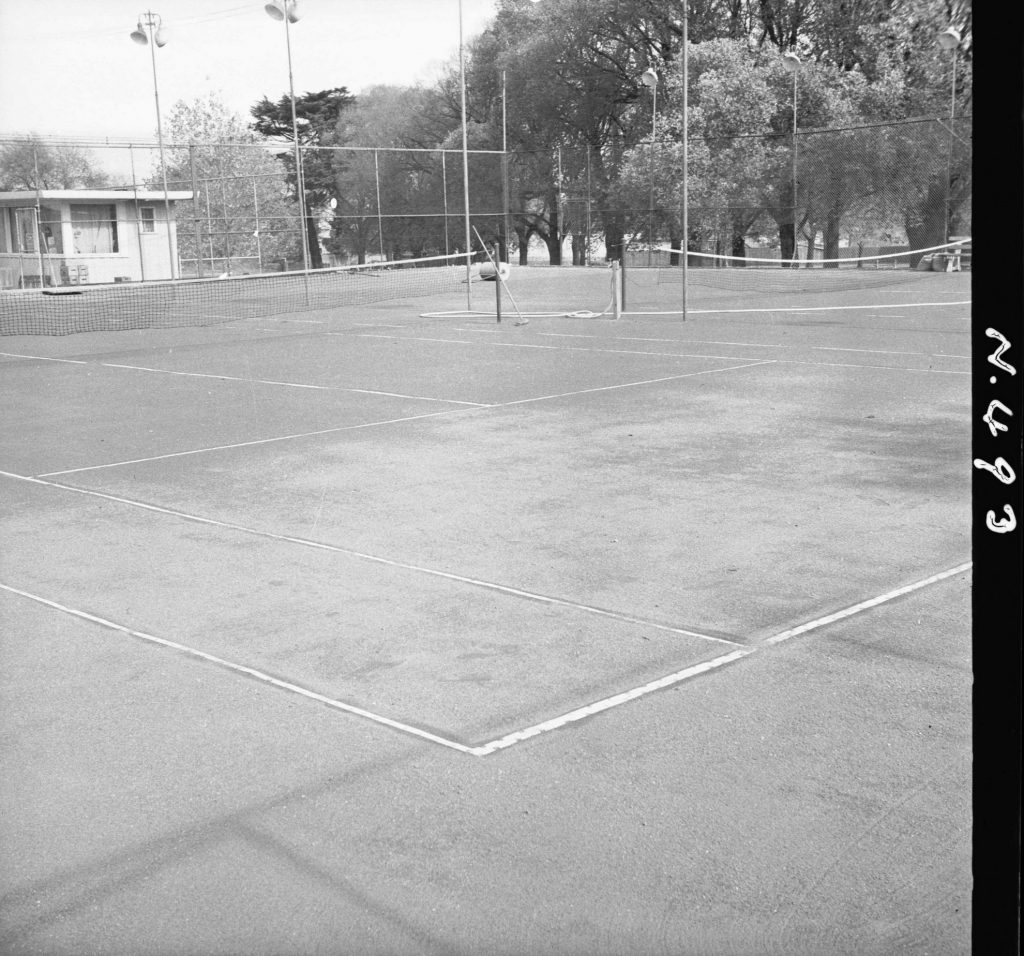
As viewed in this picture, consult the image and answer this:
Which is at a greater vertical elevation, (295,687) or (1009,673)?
(1009,673)

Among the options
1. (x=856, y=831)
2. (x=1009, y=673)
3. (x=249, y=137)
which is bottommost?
(x=856, y=831)

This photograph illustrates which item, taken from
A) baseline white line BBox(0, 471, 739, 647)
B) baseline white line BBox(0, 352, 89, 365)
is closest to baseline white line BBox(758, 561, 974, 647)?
baseline white line BBox(0, 471, 739, 647)

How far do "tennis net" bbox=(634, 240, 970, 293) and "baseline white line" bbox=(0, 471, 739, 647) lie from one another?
16864 millimetres

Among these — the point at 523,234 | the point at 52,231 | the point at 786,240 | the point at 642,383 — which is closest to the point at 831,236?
the point at 786,240

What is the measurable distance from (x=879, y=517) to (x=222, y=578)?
11.5ft

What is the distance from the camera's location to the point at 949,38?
1254mm

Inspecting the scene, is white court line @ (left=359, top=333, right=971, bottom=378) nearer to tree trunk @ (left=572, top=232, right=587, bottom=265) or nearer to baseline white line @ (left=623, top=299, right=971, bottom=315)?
baseline white line @ (left=623, top=299, right=971, bottom=315)

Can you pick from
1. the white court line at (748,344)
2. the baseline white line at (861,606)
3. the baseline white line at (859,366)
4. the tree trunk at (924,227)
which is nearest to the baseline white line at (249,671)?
the baseline white line at (861,606)

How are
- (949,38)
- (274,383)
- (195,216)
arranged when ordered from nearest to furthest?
(949,38)
(274,383)
(195,216)

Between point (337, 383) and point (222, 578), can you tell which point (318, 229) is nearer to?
point (337, 383)

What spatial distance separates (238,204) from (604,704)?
28554mm

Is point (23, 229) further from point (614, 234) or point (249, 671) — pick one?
point (249, 671)

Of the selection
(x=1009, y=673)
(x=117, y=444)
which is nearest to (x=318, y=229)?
(x=117, y=444)

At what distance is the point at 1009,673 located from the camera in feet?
4.14
